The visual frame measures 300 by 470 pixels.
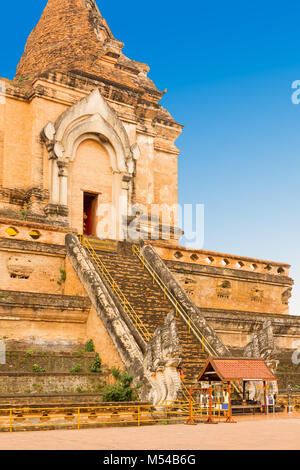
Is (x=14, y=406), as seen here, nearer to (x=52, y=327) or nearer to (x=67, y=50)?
(x=52, y=327)

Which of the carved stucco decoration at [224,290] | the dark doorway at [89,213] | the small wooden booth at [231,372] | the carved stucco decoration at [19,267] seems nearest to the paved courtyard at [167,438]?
the small wooden booth at [231,372]

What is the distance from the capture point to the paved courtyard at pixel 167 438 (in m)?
8.73

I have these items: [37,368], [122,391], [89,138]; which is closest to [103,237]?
[89,138]

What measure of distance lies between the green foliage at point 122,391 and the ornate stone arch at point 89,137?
8329 millimetres

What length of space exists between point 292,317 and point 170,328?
31.2 ft

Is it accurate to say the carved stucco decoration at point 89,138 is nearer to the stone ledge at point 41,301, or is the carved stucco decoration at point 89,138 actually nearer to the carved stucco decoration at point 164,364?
the stone ledge at point 41,301

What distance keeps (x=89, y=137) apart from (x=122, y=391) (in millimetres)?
11608

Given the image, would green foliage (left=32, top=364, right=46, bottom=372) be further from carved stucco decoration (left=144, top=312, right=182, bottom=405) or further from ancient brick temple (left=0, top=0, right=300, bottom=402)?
carved stucco decoration (left=144, top=312, right=182, bottom=405)

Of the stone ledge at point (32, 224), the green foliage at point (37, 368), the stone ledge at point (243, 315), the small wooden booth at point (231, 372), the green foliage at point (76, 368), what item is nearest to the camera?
the small wooden booth at point (231, 372)

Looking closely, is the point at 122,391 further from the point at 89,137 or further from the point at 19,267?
the point at 89,137

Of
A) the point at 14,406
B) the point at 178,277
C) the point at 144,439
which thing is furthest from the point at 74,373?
the point at 178,277

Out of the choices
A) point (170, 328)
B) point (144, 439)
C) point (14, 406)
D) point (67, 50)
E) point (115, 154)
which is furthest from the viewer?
point (67, 50)

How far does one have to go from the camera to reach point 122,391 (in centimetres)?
1354

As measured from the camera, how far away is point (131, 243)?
69.6ft
